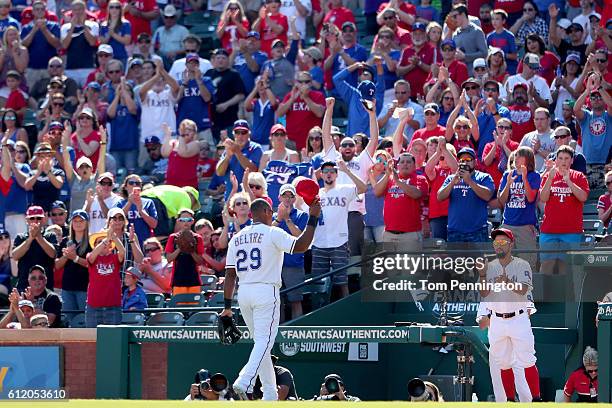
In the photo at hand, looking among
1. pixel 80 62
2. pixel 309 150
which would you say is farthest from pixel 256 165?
pixel 80 62

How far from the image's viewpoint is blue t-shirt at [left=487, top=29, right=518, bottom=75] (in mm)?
17828

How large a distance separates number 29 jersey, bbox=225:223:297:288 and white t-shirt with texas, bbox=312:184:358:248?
3.27 meters

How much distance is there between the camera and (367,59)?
61.9 ft

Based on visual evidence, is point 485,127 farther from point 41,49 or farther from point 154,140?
point 41,49

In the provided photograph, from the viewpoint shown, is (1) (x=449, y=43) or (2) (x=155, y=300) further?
(1) (x=449, y=43)

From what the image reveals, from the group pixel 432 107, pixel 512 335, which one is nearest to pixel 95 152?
pixel 432 107

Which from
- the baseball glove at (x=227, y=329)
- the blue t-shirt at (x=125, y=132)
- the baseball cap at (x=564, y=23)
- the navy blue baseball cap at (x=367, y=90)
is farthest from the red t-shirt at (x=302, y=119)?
the baseball glove at (x=227, y=329)

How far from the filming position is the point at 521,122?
16.2 meters

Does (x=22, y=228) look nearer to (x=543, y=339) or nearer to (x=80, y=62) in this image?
(x=80, y=62)

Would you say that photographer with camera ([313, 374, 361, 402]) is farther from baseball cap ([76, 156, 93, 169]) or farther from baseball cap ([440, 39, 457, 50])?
baseball cap ([440, 39, 457, 50])

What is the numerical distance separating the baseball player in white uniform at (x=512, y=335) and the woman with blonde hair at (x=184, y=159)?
624cm

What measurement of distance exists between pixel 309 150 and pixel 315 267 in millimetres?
1972

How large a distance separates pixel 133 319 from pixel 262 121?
4.49 m

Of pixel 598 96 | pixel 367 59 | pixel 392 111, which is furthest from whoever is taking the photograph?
pixel 367 59
